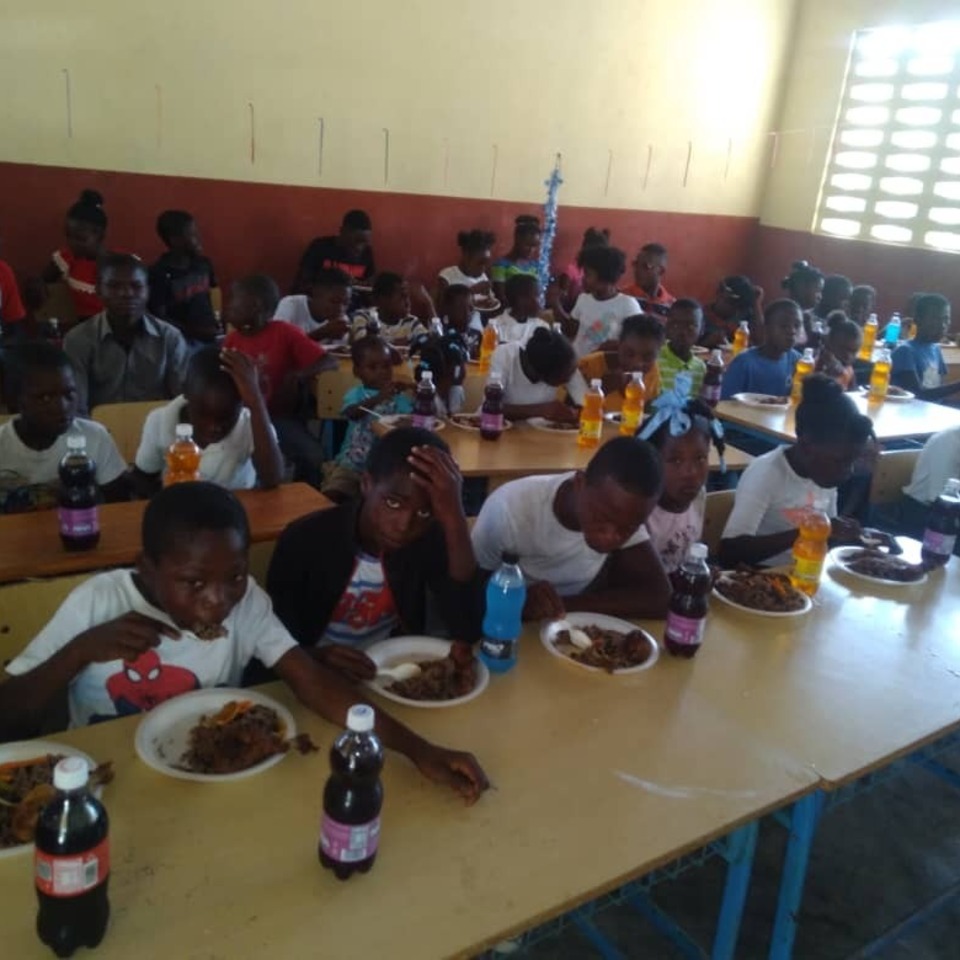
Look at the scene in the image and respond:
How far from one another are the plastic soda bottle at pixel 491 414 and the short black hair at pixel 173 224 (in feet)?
9.72

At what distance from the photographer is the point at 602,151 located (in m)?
Answer: 8.11

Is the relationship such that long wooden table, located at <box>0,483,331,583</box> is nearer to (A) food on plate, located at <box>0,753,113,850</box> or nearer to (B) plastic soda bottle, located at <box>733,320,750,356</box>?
(A) food on plate, located at <box>0,753,113,850</box>

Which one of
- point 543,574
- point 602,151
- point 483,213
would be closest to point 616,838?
point 543,574

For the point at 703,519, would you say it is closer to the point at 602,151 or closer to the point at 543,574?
the point at 543,574

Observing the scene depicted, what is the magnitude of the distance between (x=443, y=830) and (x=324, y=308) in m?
4.33

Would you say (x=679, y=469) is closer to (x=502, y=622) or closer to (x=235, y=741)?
(x=502, y=622)

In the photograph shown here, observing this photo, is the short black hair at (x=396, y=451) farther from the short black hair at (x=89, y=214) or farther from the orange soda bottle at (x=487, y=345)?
the short black hair at (x=89, y=214)

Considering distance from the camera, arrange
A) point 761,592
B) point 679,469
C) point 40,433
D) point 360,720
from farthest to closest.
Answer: point 40,433
point 679,469
point 761,592
point 360,720

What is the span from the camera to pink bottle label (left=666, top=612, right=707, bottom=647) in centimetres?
205

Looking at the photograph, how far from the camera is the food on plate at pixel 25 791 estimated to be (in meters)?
1.33

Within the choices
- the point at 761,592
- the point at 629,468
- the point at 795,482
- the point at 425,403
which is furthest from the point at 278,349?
the point at 761,592

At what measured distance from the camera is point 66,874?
1109 mm

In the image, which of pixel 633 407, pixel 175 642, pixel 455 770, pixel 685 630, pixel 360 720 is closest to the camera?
pixel 360 720

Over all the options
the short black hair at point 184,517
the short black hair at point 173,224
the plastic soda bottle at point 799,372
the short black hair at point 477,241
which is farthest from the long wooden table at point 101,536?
the short black hair at point 477,241
